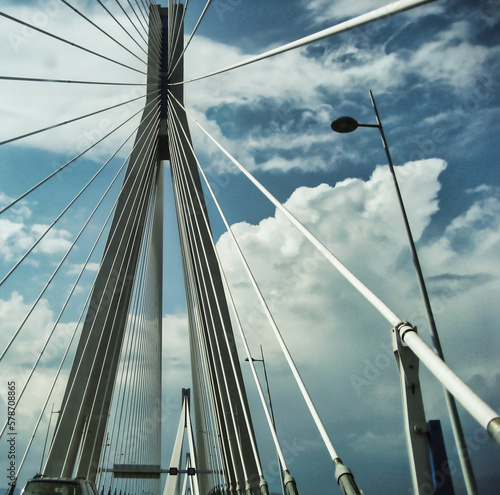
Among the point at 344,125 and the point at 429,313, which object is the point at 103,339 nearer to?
the point at 344,125

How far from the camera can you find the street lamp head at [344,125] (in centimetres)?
842

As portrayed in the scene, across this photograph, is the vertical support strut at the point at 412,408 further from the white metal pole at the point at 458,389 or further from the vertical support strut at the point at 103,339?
the vertical support strut at the point at 103,339

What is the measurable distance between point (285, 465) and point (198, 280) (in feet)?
24.2

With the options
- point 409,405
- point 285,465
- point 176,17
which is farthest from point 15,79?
point 176,17

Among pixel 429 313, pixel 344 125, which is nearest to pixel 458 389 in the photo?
pixel 429 313

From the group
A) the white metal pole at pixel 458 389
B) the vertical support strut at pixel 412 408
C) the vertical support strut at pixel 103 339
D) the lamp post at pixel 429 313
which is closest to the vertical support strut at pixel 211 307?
the vertical support strut at pixel 103 339

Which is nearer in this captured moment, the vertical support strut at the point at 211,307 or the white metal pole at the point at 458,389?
the white metal pole at the point at 458,389


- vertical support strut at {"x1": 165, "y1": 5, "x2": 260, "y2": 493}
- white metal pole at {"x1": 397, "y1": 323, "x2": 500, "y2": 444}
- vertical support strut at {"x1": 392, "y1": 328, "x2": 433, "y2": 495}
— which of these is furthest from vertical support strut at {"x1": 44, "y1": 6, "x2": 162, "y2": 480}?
white metal pole at {"x1": 397, "y1": 323, "x2": 500, "y2": 444}

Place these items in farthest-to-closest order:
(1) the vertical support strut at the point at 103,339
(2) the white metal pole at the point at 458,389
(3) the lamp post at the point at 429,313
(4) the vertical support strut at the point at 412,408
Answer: (1) the vertical support strut at the point at 103,339 < (3) the lamp post at the point at 429,313 < (4) the vertical support strut at the point at 412,408 < (2) the white metal pole at the point at 458,389

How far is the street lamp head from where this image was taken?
8.42m

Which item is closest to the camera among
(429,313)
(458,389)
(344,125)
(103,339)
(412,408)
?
(458,389)

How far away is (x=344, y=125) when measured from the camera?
848 cm

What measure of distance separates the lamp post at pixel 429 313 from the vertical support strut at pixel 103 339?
265 inches

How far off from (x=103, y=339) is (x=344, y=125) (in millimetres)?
7232
